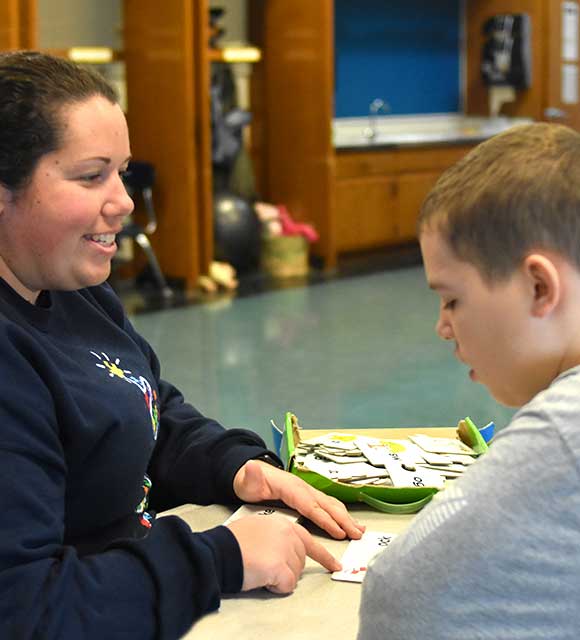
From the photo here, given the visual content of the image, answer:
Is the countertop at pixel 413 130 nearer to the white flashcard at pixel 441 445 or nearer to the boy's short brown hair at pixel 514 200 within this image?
the white flashcard at pixel 441 445

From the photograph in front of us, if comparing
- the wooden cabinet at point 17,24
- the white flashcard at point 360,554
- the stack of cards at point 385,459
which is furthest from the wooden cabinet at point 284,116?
the white flashcard at point 360,554

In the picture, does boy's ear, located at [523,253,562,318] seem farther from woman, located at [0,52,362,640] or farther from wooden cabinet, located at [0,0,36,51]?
wooden cabinet, located at [0,0,36,51]

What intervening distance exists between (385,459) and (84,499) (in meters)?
0.44

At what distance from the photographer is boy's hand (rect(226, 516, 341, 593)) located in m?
1.31

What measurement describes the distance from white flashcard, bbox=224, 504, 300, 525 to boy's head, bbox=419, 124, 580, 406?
1.48ft

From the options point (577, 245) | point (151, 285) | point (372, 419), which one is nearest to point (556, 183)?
point (577, 245)

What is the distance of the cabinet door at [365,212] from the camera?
816cm

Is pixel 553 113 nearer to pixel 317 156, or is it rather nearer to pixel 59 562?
pixel 317 156

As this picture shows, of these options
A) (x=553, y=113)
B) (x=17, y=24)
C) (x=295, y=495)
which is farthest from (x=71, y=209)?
(x=553, y=113)

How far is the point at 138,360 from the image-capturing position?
62.9 inches

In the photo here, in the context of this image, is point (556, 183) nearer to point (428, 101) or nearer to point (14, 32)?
point (14, 32)

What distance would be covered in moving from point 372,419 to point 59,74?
312cm

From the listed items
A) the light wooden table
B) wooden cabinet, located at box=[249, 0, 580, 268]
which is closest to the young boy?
the light wooden table

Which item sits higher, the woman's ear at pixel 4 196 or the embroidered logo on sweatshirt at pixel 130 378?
the woman's ear at pixel 4 196
